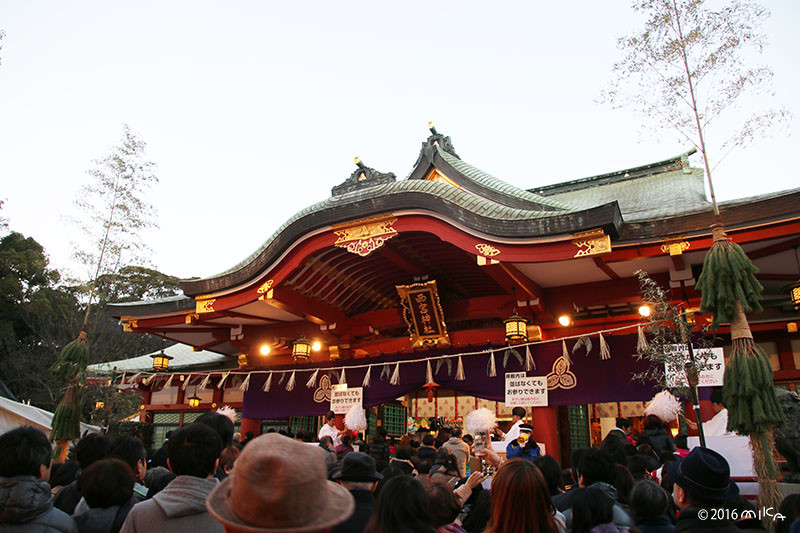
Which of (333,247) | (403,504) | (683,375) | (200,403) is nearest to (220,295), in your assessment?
(333,247)

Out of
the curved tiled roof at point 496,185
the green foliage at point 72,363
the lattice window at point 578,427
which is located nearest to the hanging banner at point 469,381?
the lattice window at point 578,427

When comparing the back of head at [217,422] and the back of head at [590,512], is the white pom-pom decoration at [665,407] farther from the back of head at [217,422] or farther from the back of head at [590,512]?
the back of head at [217,422]

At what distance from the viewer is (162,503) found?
2.36 meters

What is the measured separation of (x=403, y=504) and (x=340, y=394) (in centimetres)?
970

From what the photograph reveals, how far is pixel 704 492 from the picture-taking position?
296 cm

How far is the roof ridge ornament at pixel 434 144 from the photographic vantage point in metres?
13.9

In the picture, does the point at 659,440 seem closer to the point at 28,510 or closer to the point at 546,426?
the point at 546,426

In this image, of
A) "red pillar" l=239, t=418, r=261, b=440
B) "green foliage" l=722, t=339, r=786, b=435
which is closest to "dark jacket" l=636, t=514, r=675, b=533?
"green foliage" l=722, t=339, r=786, b=435

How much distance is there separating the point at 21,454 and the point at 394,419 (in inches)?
455

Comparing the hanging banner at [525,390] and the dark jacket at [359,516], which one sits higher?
the hanging banner at [525,390]

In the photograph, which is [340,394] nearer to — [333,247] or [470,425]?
[333,247]

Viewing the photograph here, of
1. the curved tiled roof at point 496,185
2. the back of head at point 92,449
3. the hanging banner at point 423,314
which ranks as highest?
the curved tiled roof at point 496,185

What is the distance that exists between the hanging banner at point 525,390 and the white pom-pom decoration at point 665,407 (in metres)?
2.22

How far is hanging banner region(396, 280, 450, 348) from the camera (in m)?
10.9
